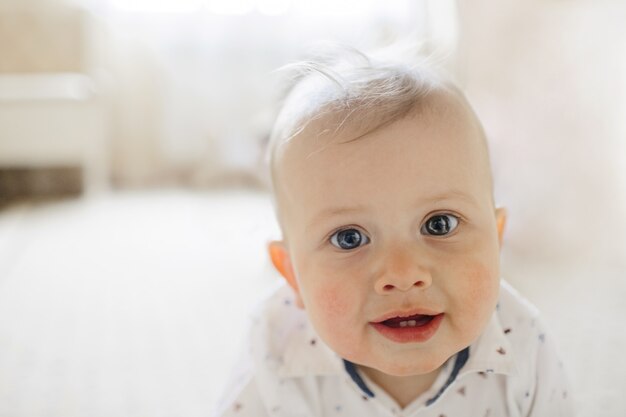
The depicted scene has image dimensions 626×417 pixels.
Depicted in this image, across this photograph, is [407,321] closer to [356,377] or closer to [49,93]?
[356,377]

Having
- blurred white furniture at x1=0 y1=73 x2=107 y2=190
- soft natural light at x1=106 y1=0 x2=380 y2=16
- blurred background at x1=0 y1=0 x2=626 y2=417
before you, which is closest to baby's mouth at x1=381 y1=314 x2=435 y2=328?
blurred background at x1=0 y1=0 x2=626 y2=417

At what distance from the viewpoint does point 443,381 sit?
0.79 meters

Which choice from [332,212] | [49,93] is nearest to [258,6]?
[49,93]

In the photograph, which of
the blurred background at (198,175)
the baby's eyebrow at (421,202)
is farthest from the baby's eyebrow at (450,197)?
the blurred background at (198,175)

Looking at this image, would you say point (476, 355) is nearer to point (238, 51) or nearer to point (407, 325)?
point (407, 325)

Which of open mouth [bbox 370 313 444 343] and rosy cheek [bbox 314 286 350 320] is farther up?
rosy cheek [bbox 314 286 350 320]

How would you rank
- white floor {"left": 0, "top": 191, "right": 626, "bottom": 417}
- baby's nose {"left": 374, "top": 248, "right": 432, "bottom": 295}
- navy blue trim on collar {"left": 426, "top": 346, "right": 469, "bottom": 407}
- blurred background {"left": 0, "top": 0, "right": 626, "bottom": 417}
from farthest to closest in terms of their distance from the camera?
blurred background {"left": 0, "top": 0, "right": 626, "bottom": 417} → white floor {"left": 0, "top": 191, "right": 626, "bottom": 417} → navy blue trim on collar {"left": 426, "top": 346, "right": 469, "bottom": 407} → baby's nose {"left": 374, "top": 248, "right": 432, "bottom": 295}

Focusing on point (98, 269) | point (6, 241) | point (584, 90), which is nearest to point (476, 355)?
point (584, 90)

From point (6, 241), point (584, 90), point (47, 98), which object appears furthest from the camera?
point (47, 98)

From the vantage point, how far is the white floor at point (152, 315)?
118cm

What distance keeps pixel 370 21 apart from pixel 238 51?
2.08ft

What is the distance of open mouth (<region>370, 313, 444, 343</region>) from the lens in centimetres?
70

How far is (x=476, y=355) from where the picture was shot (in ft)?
2.59

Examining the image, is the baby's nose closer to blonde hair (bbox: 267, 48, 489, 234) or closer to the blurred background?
blonde hair (bbox: 267, 48, 489, 234)
